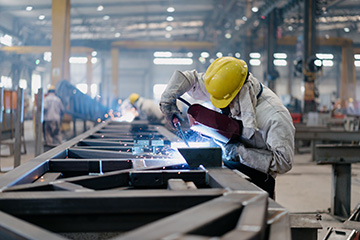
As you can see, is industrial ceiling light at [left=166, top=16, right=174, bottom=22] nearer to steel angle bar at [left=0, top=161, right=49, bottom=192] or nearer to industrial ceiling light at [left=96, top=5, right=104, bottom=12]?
industrial ceiling light at [left=96, top=5, right=104, bottom=12]

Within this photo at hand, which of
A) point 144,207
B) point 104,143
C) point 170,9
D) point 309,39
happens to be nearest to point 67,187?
point 144,207

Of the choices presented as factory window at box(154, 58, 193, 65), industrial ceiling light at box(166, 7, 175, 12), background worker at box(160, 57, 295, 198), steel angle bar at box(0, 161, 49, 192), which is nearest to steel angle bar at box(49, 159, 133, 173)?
steel angle bar at box(0, 161, 49, 192)

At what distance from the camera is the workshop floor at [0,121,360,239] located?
3.90m

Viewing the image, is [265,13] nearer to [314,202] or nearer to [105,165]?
[314,202]

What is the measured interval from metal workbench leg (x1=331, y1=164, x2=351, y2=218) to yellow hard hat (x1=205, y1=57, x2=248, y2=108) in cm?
198

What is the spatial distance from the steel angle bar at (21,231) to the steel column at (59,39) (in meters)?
8.76

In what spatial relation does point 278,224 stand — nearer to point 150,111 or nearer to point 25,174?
point 25,174

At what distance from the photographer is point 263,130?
2098mm

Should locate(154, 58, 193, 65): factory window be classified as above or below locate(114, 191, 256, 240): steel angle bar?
above

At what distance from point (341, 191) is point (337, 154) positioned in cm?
36

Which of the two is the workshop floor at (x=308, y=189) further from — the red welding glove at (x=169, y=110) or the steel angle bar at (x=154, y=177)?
the steel angle bar at (x=154, y=177)

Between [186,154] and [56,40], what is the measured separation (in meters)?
8.40

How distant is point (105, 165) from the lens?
1.87 m

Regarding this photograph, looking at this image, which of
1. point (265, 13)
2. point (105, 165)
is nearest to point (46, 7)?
point (265, 13)
